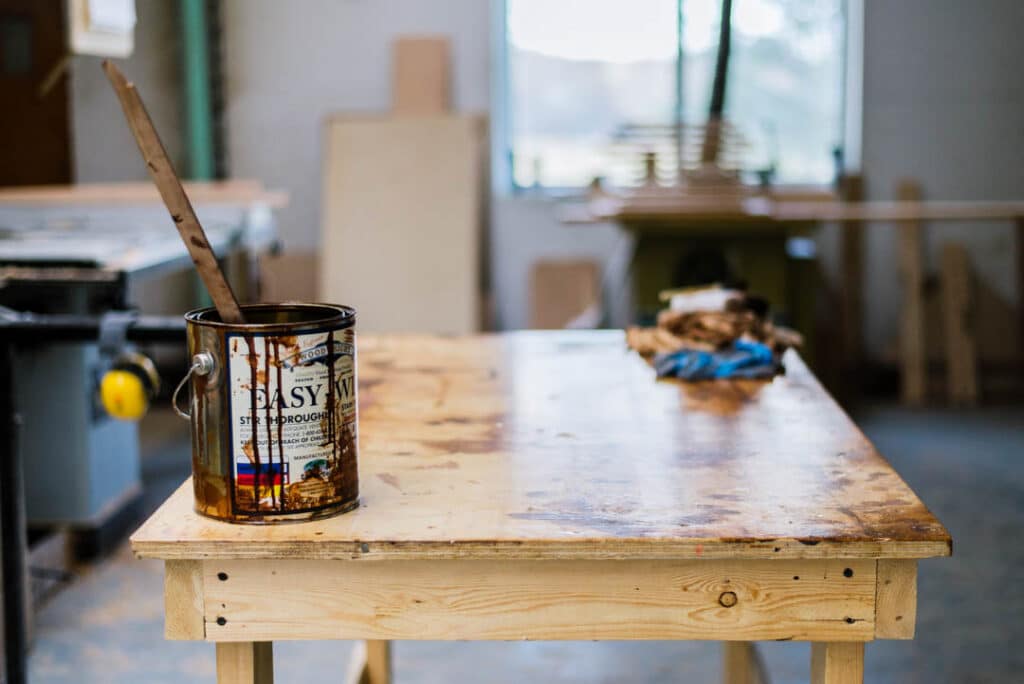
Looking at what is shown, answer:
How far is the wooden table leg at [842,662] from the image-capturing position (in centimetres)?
113

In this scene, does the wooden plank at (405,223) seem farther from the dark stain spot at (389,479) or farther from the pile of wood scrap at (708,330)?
the dark stain spot at (389,479)

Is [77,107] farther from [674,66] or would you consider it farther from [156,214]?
[674,66]

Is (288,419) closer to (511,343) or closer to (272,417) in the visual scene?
(272,417)

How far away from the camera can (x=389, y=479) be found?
1.23 m

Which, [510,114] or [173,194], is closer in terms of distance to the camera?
[173,194]

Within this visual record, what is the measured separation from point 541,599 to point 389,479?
8.9 inches

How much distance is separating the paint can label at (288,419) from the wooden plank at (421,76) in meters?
4.44

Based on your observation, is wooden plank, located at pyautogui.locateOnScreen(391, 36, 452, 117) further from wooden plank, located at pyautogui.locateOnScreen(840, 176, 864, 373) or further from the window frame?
wooden plank, located at pyautogui.locateOnScreen(840, 176, 864, 373)

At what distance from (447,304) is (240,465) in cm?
414

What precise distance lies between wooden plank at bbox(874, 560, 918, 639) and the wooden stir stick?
0.63 metres

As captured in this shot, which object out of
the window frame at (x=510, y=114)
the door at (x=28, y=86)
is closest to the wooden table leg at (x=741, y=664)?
the door at (x=28, y=86)

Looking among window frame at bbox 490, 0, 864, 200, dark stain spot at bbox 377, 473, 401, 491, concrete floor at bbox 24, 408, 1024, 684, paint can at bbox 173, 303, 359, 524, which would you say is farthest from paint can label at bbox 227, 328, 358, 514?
window frame at bbox 490, 0, 864, 200

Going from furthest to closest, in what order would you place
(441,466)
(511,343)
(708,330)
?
(511,343) < (708,330) < (441,466)

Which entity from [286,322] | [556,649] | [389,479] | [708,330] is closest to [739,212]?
[556,649]
